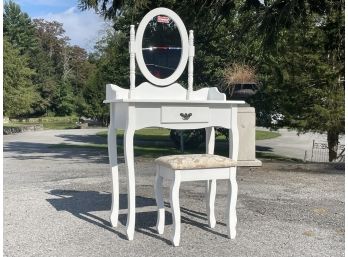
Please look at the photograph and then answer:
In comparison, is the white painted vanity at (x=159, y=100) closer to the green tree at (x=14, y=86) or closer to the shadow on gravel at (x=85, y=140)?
the shadow on gravel at (x=85, y=140)

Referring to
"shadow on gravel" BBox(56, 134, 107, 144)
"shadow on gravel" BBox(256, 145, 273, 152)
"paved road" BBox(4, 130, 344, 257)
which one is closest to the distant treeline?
"shadow on gravel" BBox(56, 134, 107, 144)

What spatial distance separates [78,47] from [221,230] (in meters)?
75.9

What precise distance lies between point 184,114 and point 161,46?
0.93m

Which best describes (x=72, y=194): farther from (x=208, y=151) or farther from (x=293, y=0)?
(x=293, y=0)

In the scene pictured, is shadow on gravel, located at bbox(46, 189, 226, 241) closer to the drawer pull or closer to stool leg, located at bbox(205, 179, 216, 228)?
stool leg, located at bbox(205, 179, 216, 228)

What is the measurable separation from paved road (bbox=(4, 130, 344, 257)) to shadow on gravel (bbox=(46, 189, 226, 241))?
0.01 m

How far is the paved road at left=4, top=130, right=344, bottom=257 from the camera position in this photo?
429 centimetres

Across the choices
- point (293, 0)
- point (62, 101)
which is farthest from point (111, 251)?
point (62, 101)

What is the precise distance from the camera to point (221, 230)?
16.1 feet

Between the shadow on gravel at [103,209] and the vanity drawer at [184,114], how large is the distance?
1.16 m

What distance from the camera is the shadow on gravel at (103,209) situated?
16.5 ft

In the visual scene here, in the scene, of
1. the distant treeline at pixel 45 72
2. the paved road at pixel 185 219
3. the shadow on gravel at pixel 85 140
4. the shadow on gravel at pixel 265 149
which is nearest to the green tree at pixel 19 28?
the distant treeline at pixel 45 72

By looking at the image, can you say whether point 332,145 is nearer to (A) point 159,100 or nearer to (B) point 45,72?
(A) point 159,100

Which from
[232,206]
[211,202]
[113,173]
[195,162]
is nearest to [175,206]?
[195,162]
